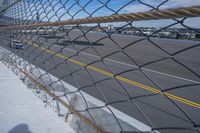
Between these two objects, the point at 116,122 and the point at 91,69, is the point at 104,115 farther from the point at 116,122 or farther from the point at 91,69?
the point at 91,69

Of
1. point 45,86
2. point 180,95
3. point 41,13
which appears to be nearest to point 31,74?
point 45,86

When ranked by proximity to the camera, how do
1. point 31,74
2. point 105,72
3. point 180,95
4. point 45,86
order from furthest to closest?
point 105,72 → point 180,95 → point 31,74 → point 45,86

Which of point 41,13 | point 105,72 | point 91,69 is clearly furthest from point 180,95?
point 41,13

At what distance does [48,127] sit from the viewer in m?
1.23

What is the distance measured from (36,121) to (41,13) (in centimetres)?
129

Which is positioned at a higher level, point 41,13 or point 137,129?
point 137,129

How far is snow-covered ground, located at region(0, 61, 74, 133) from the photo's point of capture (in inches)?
47.5

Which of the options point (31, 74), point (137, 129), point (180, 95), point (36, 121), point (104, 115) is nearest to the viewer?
point (137, 129)

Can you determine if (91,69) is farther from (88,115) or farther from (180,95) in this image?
(88,115)

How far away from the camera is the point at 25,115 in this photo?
1334mm

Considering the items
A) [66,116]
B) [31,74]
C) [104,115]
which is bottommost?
[31,74]

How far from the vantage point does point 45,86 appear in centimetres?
183

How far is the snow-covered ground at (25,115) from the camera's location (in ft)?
3.96

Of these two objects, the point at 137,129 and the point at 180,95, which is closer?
the point at 137,129
